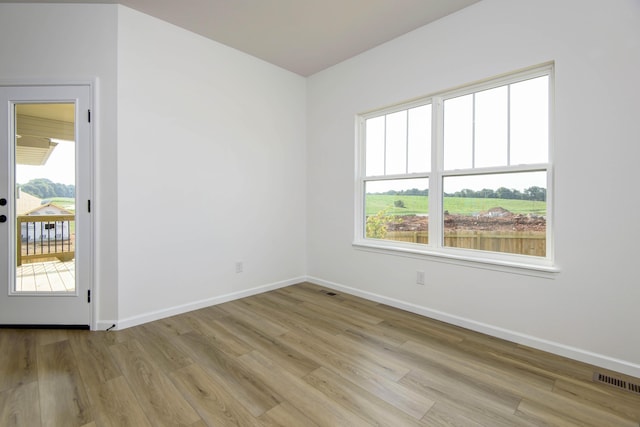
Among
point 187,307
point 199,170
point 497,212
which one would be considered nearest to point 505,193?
point 497,212

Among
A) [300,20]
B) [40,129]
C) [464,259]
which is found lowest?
[464,259]

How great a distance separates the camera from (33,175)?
9.09ft

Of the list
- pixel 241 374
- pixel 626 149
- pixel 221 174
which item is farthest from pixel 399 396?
pixel 221 174

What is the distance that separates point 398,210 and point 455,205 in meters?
0.66

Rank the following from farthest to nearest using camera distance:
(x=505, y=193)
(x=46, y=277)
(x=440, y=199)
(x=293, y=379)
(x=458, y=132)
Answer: (x=440, y=199) → (x=458, y=132) → (x=46, y=277) → (x=505, y=193) → (x=293, y=379)

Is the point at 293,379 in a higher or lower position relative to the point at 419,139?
lower

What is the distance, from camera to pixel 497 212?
277cm

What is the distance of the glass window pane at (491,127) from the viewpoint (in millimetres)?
2703

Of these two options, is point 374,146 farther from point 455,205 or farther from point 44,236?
point 44,236

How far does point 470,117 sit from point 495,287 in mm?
1576

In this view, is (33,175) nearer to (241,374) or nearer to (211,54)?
(211,54)

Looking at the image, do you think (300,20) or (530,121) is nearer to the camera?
(530,121)

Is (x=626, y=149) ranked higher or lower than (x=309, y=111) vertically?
lower

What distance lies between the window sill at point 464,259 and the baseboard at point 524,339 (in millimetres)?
509
